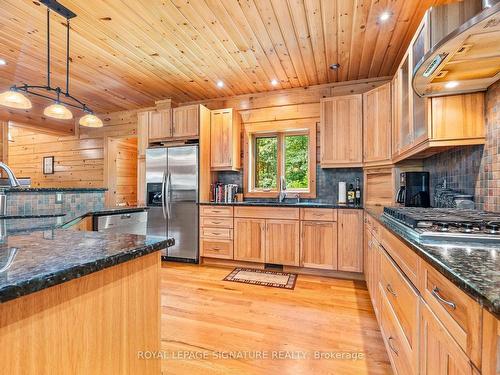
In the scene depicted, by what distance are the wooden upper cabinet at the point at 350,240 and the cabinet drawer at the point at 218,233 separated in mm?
1446

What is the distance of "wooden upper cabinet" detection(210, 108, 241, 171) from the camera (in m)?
3.86

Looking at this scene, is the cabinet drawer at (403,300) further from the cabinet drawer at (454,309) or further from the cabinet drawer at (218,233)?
the cabinet drawer at (218,233)

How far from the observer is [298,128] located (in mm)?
3836

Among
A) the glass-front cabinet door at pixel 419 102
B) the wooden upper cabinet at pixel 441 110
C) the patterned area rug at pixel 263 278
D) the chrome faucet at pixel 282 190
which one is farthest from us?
the chrome faucet at pixel 282 190

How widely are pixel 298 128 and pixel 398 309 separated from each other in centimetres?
295

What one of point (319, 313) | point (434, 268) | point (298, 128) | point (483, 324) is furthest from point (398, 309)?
point (298, 128)

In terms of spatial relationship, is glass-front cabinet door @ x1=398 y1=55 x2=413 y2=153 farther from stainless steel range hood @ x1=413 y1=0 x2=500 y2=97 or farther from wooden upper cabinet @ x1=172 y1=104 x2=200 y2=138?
wooden upper cabinet @ x1=172 y1=104 x2=200 y2=138

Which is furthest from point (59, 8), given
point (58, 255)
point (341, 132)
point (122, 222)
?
point (341, 132)

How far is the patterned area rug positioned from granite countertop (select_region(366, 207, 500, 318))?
2032 millimetres

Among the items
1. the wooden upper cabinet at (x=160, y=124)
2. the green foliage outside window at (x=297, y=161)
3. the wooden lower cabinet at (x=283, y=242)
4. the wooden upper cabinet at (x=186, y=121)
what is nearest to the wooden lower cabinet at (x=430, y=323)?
the wooden lower cabinet at (x=283, y=242)

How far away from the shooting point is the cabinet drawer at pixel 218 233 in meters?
3.53

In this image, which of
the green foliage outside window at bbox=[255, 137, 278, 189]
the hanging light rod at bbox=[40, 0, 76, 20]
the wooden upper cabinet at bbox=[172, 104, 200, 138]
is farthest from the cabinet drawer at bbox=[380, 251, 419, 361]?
the hanging light rod at bbox=[40, 0, 76, 20]

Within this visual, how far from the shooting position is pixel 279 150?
4.02 meters

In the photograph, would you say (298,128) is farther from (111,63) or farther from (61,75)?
(61,75)
